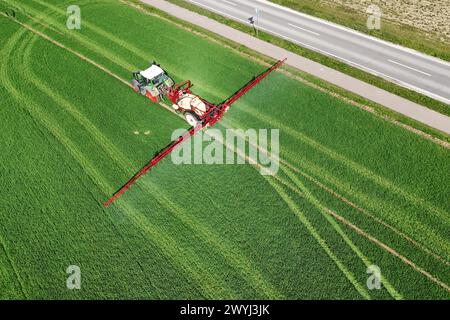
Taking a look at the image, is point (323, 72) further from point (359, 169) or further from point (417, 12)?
point (417, 12)

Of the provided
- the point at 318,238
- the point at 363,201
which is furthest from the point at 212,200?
the point at 363,201

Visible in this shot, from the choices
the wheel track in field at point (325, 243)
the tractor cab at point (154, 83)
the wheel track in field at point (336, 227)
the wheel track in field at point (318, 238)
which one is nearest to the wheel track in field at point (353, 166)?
the wheel track in field at point (336, 227)

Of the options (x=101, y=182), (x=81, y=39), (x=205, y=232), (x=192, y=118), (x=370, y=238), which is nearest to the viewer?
(x=370, y=238)

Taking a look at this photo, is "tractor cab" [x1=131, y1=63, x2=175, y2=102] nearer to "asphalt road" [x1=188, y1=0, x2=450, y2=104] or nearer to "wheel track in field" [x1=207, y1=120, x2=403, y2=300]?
"wheel track in field" [x1=207, y1=120, x2=403, y2=300]

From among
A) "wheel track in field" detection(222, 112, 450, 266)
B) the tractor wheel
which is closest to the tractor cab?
the tractor wheel
